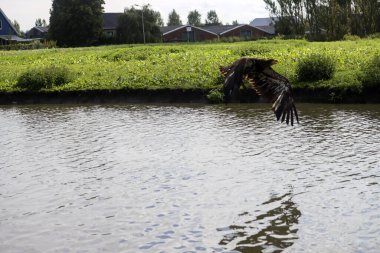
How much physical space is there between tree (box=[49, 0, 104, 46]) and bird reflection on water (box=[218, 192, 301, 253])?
58.8 metres

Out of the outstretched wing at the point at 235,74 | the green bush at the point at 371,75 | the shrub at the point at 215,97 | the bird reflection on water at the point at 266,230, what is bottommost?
the bird reflection on water at the point at 266,230

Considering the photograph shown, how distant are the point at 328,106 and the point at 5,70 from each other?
2040 cm

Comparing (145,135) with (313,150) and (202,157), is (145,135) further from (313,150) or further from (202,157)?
(313,150)

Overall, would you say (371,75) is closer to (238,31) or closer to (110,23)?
(238,31)

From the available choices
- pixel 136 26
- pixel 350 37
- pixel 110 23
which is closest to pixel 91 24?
pixel 136 26

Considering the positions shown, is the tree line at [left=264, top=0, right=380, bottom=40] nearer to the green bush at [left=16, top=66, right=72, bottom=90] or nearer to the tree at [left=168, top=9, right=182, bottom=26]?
the green bush at [left=16, top=66, right=72, bottom=90]

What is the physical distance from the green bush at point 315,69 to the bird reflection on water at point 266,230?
14.3m

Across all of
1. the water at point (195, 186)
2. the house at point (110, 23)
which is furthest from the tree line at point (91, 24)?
the water at point (195, 186)

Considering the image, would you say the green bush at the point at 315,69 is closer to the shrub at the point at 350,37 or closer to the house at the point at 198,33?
the shrub at the point at 350,37

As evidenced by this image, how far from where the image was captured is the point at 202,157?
14.0 metres

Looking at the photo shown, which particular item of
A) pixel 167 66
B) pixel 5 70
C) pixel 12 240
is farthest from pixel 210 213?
pixel 5 70

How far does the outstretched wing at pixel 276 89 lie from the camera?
9397mm

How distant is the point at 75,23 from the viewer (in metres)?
66.0

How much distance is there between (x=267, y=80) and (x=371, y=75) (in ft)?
45.8
